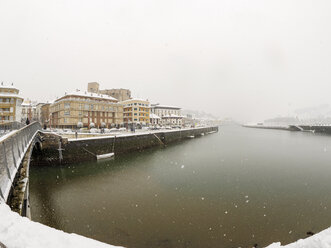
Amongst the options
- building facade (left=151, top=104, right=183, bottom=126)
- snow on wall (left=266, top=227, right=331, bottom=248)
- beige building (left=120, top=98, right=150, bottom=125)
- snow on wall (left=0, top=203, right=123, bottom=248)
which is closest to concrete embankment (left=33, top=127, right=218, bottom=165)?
snow on wall (left=0, top=203, right=123, bottom=248)

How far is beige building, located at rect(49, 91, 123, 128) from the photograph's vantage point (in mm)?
47969

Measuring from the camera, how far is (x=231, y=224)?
8.74 metres

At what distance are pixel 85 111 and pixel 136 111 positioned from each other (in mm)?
22164

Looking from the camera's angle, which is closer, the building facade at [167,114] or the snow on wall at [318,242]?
the snow on wall at [318,242]

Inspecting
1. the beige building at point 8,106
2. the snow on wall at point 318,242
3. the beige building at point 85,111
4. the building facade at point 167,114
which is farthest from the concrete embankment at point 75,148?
the building facade at point 167,114

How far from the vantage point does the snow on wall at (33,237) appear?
3002 mm

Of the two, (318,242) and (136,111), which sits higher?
(136,111)

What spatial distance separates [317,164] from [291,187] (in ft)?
42.9

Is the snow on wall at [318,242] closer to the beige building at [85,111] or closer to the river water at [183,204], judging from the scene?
the river water at [183,204]

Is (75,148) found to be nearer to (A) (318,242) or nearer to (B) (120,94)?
(A) (318,242)

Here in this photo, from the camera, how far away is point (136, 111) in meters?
68.3

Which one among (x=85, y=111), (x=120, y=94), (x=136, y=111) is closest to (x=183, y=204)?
(x=85, y=111)

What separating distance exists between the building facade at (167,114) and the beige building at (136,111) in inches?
835

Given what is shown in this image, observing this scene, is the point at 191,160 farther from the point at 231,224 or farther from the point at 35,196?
the point at 35,196
